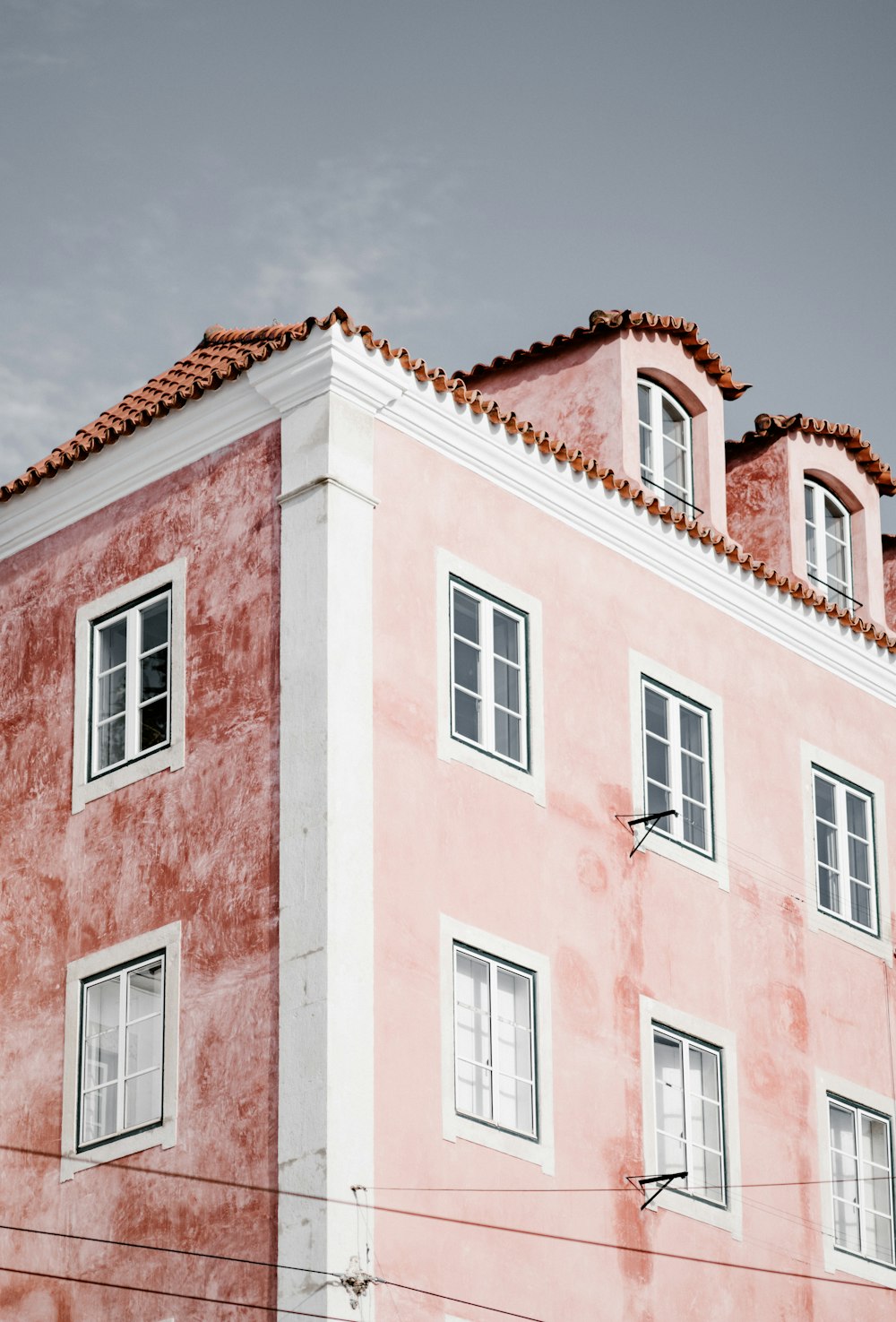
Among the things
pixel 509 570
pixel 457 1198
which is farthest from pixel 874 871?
pixel 457 1198

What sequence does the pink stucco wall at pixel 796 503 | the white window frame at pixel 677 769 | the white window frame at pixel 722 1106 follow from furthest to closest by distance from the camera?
the pink stucco wall at pixel 796 503
the white window frame at pixel 677 769
the white window frame at pixel 722 1106

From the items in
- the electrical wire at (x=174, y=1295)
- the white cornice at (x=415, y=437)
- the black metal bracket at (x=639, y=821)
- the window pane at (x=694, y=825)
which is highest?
the white cornice at (x=415, y=437)

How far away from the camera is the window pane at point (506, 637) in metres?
22.3

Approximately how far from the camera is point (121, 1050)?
20984 millimetres

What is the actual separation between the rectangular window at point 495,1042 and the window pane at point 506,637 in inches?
112

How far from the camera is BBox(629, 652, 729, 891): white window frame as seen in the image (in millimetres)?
23156

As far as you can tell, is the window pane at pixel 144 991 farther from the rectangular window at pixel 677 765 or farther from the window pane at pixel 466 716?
the rectangular window at pixel 677 765

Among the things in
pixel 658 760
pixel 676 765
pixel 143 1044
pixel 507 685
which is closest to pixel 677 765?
pixel 676 765

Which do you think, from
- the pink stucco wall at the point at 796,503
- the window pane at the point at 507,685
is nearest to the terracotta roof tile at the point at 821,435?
the pink stucco wall at the point at 796,503

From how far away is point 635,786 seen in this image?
23125mm

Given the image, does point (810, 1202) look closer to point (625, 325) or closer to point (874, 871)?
point (874, 871)

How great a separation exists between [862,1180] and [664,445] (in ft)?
24.8

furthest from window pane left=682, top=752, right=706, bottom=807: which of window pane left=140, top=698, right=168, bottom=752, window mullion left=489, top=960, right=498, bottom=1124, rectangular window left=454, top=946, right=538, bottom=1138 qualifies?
window pane left=140, top=698, right=168, bottom=752

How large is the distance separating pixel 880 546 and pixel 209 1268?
12.9 metres
